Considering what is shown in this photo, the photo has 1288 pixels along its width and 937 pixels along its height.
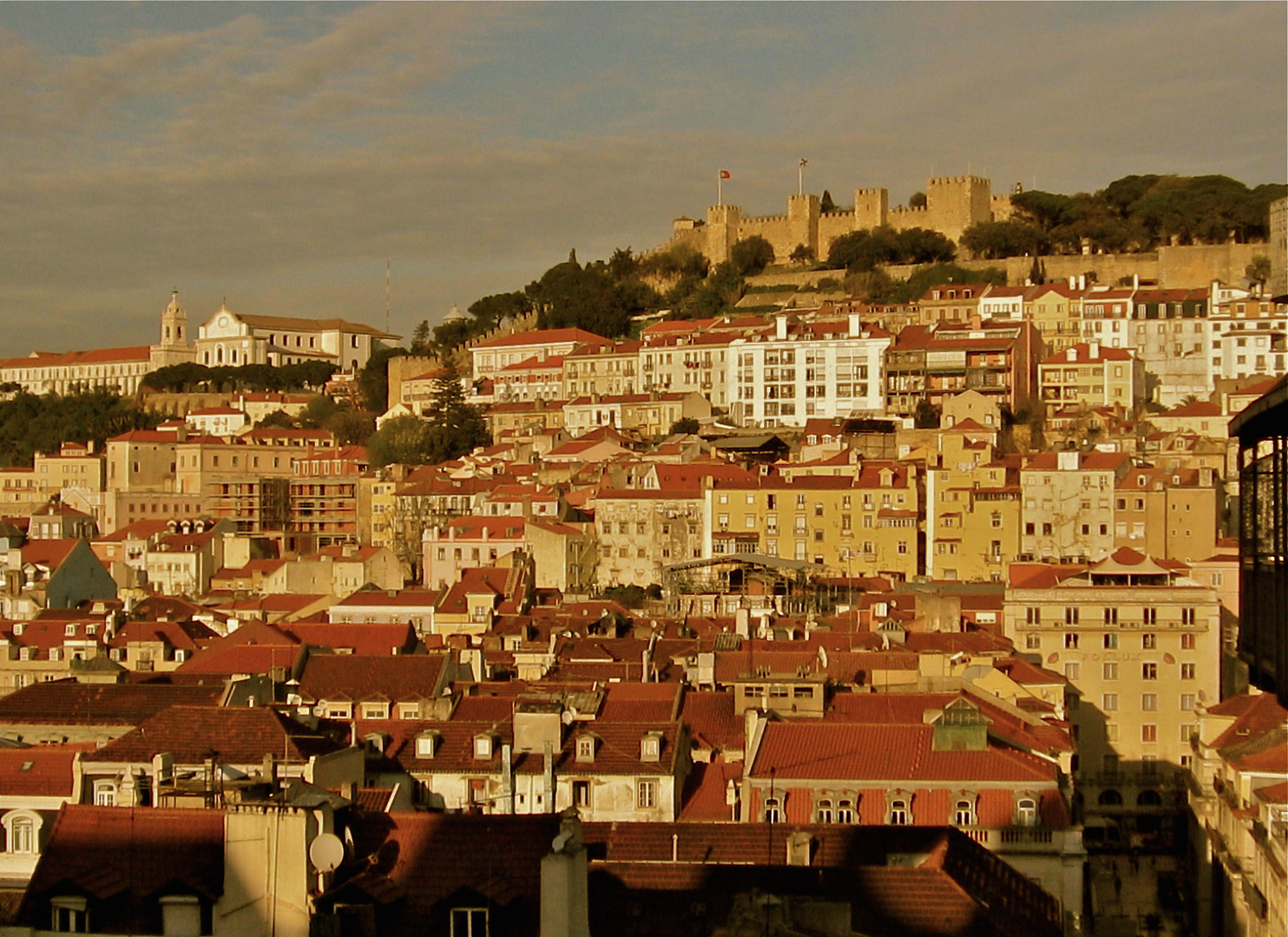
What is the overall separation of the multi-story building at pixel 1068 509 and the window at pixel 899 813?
124ft

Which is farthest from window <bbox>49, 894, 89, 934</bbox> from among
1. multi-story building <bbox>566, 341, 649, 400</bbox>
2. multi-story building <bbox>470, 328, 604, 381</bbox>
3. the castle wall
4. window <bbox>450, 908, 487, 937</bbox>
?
multi-story building <bbox>470, 328, 604, 381</bbox>

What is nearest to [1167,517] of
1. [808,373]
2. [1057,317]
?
[808,373]

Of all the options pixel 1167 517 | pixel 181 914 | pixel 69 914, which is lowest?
pixel 69 914

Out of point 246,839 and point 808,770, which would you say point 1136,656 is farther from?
point 246,839

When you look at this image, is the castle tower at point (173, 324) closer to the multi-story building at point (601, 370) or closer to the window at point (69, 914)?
the multi-story building at point (601, 370)

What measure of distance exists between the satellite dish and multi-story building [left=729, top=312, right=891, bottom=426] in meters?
70.3

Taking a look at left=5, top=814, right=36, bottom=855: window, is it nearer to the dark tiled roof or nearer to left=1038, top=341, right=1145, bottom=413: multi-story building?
the dark tiled roof

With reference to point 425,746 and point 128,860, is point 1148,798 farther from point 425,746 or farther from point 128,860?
point 128,860

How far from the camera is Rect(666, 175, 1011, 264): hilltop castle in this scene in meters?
111

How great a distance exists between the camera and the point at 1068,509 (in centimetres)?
6325

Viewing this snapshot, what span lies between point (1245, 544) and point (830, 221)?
354 feet

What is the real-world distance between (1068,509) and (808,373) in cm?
2377

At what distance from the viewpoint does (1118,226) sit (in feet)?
347

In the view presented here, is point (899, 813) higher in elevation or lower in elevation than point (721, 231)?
lower
